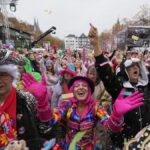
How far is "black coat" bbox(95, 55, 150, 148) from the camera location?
334 centimetres

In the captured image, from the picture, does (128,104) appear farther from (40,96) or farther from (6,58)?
Result: (6,58)

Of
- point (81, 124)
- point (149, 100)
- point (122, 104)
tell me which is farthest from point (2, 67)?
point (149, 100)

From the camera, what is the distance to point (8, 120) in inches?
101

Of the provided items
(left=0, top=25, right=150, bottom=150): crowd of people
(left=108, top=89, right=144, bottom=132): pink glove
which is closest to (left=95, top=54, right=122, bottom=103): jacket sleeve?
(left=0, top=25, right=150, bottom=150): crowd of people

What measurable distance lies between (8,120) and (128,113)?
1317 millimetres

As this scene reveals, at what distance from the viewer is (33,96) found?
2.94m

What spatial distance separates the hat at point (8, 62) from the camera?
259cm

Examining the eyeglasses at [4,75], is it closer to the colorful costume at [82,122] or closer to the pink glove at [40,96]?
the pink glove at [40,96]

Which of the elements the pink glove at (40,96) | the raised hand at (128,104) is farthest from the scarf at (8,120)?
the raised hand at (128,104)

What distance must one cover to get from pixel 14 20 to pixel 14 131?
77.6 meters

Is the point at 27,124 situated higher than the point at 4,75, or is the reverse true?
the point at 4,75

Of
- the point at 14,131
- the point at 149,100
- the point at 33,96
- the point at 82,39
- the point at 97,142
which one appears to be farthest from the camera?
the point at 82,39

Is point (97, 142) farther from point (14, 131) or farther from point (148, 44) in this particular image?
point (148, 44)

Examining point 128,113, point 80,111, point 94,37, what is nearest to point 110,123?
point 128,113
